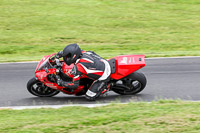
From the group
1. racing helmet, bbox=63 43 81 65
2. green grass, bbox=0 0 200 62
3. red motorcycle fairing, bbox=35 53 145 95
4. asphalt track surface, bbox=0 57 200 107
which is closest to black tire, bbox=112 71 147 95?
asphalt track surface, bbox=0 57 200 107

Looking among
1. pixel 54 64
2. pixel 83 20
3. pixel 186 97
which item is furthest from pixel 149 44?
pixel 54 64

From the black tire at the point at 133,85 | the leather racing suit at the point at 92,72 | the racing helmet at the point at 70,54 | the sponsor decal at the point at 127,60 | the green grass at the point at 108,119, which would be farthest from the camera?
the black tire at the point at 133,85

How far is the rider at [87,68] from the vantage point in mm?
7266

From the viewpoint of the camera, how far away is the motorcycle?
770 cm

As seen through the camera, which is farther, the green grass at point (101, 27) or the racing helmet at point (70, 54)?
the green grass at point (101, 27)

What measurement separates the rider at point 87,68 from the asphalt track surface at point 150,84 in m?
0.48

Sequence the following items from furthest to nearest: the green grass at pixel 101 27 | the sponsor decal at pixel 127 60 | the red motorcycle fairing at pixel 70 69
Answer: the green grass at pixel 101 27 < the sponsor decal at pixel 127 60 < the red motorcycle fairing at pixel 70 69

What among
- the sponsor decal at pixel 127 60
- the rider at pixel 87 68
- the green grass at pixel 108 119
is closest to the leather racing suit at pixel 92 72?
the rider at pixel 87 68

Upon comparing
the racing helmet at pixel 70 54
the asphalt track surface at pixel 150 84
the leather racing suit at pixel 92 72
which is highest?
the racing helmet at pixel 70 54

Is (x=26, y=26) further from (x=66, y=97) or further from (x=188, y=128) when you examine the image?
(x=188, y=128)

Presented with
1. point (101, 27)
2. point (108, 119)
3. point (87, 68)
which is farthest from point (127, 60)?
point (101, 27)

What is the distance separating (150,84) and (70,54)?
3083mm

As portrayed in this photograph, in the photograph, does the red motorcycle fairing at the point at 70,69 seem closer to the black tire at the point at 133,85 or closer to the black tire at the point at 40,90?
the black tire at the point at 133,85

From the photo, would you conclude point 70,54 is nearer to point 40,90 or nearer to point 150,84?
point 40,90
